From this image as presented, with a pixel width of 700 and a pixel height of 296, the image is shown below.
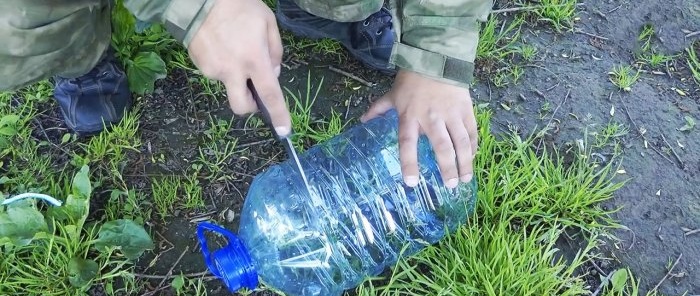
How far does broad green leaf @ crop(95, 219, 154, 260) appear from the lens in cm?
193

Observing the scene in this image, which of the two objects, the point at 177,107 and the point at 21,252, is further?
the point at 177,107

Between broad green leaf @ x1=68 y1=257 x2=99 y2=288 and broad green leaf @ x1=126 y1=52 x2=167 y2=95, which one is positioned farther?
broad green leaf @ x1=126 y1=52 x2=167 y2=95

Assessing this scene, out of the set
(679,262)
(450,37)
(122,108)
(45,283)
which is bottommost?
(679,262)

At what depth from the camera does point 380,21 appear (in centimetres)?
233

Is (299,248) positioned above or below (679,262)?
above

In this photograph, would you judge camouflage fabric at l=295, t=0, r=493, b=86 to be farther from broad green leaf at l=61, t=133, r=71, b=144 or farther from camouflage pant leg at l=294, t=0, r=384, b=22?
broad green leaf at l=61, t=133, r=71, b=144

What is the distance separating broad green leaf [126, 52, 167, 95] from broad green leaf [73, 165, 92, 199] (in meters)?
0.38

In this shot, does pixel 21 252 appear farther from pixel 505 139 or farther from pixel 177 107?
pixel 505 139

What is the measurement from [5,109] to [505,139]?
156 centimetres

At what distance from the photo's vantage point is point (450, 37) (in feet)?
5.83

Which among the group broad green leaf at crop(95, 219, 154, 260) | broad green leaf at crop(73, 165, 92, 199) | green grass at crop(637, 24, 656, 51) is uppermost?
broad green leaf at crop(73, 165, 92, 199)

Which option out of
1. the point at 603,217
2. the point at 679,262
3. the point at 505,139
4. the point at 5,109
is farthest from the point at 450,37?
the point at 5,109

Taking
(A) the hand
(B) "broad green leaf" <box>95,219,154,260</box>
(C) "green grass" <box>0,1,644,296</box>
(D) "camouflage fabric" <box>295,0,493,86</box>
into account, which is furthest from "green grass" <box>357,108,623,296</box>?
(B) "broad green leaf" <box>95,219,154,260</box>

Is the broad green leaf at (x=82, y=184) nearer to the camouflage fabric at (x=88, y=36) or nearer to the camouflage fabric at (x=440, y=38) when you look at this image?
the camouflage fabric at (x=88, y=36)
